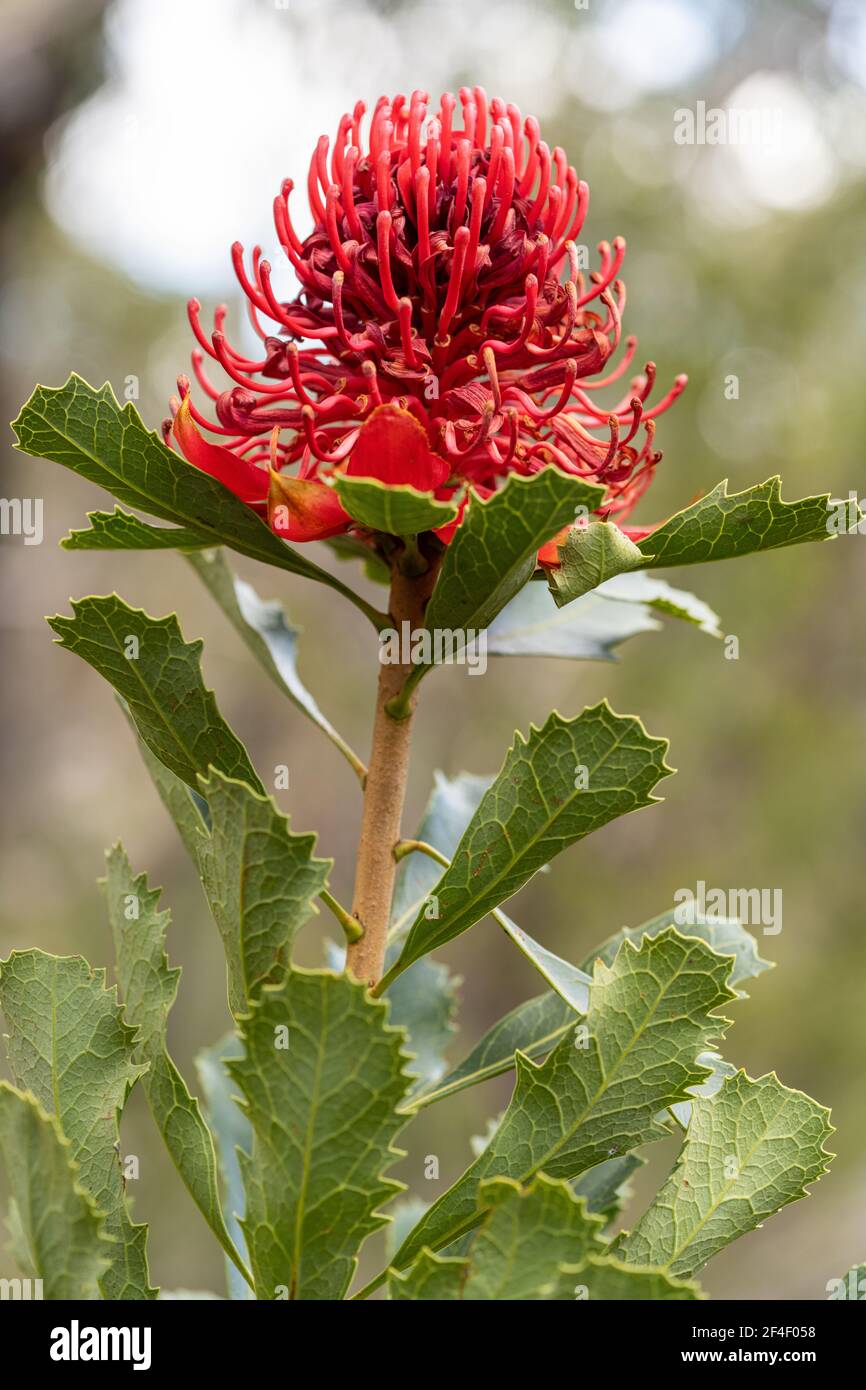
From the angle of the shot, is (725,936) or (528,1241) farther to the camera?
(725,936)

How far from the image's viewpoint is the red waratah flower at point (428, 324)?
24.1 inches

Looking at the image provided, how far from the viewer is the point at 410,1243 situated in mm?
647

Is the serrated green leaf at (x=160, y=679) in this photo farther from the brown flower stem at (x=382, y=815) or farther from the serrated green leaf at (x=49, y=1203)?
the serrated green leaf at (x=49, y=1203)

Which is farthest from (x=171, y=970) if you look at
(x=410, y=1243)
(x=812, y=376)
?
(x=812, y=376)

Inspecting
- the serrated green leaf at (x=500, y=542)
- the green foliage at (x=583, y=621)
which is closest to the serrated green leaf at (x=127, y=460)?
the serrated green leaf at (x=500, y=542)

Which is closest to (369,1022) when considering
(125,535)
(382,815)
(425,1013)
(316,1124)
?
(316,1124)

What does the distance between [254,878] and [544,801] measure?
0.14 metres

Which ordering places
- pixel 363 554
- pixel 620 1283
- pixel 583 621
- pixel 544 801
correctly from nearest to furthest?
pixel 620 1283, pixel 544 801, pixel 363 554, pixel 583 621

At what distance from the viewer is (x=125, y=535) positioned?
0.64 m

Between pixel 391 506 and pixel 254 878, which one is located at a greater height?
pixel 391 506

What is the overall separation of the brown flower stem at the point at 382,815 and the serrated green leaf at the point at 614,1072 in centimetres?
11

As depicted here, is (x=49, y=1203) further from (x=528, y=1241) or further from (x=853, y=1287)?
(x=853, y=1287)

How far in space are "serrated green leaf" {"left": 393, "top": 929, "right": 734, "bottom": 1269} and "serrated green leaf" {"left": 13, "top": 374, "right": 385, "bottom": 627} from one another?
29cm
